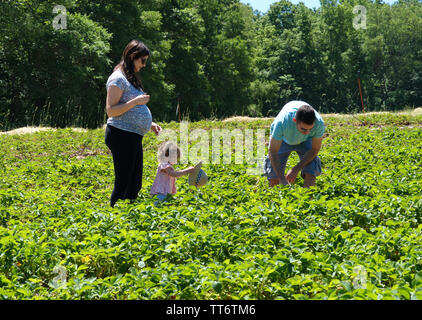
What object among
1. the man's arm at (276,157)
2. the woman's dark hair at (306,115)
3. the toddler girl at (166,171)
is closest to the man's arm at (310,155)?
the man's arm at (276,157)

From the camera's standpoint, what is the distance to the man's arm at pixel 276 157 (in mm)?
6715

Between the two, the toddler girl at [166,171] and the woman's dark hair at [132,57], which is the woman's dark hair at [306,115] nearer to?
the toddler girl at [166,171]

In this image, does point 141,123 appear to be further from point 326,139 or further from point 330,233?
point 326,139

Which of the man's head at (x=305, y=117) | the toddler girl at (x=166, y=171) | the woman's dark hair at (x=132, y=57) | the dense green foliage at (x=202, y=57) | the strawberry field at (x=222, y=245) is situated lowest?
the strawberry field at (x=222, y=245)

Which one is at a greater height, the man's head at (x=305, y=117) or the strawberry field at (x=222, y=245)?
Result: the man's head at (x=305, y=117)

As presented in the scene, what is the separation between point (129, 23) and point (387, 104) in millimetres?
42319

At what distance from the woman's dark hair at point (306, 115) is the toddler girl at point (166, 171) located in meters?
1.48

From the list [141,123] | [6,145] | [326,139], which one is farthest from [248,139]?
[141,123]

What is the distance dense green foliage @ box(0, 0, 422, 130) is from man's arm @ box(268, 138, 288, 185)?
13.3 m

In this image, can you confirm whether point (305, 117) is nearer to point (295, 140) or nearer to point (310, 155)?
point (295, 140)

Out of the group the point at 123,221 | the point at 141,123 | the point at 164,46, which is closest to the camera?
the point at 123,221

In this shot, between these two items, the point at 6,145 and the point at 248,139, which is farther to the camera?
the point at 248,139
